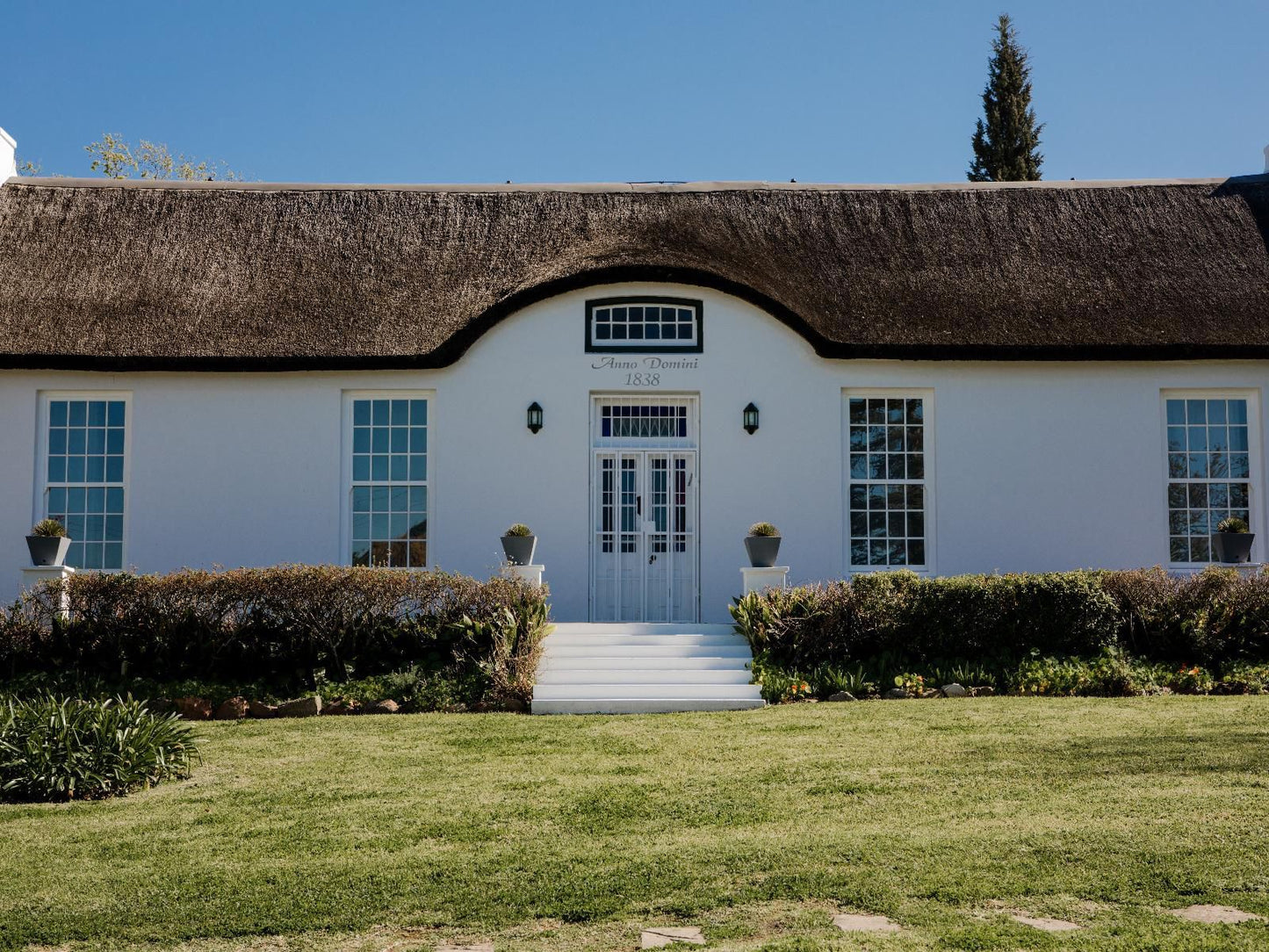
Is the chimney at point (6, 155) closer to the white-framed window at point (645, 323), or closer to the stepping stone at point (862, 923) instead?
the white-framed window at point (645, 323)

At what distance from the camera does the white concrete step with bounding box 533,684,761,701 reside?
→ 1088 cm

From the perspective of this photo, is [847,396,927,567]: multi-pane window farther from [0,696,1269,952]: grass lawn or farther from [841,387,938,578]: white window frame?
[0,696,1269,952]: grass lawn

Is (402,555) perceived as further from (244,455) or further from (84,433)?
(84,433)

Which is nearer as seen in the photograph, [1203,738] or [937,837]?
[937,837]

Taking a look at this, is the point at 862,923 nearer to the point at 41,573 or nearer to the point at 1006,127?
the point at 41,573

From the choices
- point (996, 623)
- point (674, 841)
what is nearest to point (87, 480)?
point (996, 623)

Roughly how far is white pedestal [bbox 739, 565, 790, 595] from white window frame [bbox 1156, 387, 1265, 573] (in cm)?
452

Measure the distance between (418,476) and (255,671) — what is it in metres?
3.29

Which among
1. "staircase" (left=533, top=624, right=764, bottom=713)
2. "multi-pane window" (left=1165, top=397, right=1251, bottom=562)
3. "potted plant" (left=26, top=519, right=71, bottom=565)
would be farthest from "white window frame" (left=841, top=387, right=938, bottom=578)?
"potted plant" (left=26, top=519, right=71, bottom=565)

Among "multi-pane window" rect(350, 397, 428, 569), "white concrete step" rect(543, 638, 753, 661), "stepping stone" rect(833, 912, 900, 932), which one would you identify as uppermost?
"multi-pane window" rect(350, 397, 428, 569)

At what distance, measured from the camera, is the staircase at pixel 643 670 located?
1075 centimetres

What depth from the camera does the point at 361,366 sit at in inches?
543

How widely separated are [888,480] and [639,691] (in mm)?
4523

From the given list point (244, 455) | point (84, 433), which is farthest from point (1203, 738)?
point (84, 433)
